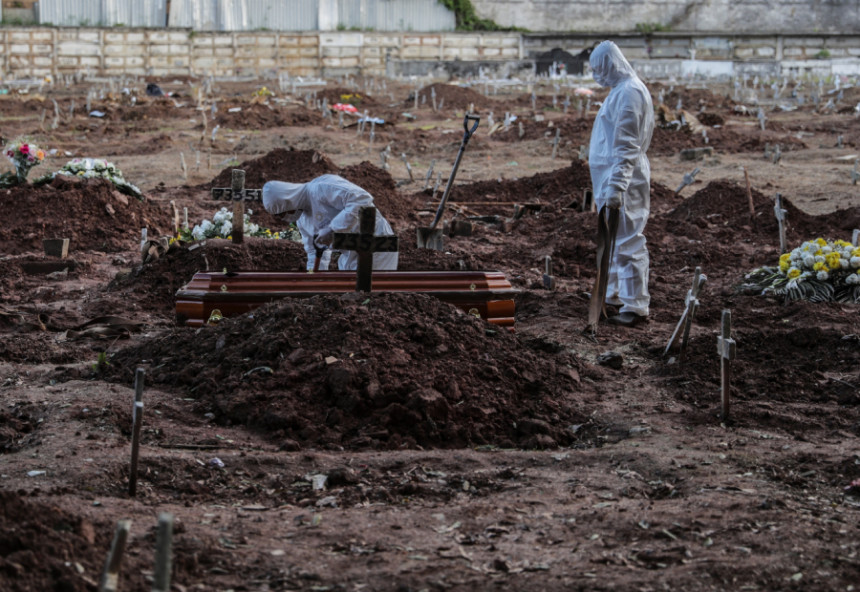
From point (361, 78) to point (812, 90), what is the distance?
45.8ft

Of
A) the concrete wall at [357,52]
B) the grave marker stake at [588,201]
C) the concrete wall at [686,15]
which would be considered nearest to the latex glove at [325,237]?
the grave marker stake at [588,201]

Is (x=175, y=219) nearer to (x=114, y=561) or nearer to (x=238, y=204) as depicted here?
(x=238, y=204)

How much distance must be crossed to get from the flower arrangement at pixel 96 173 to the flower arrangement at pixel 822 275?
747cm

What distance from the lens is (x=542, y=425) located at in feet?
17.8

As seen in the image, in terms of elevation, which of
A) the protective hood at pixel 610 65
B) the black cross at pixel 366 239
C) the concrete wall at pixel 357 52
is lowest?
the black cross at pixel 366 239

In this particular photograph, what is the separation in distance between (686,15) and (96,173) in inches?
1283

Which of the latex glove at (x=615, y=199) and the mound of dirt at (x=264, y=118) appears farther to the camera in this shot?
the mound of dirt at (x=264, y=118)

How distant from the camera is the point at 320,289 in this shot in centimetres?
701

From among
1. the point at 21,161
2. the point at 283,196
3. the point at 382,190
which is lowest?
the point at 382,190

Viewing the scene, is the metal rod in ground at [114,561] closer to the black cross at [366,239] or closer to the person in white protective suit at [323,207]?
the black cross at [366,239]

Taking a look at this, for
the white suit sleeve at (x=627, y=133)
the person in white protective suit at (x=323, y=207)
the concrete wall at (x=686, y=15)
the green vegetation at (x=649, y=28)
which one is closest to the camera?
the white suit sleeve at (x=627, y=133)

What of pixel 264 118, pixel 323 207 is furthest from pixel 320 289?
pixel 264 118

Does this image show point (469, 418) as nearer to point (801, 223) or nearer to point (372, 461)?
point (372, 461)

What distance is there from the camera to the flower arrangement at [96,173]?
1226cm
